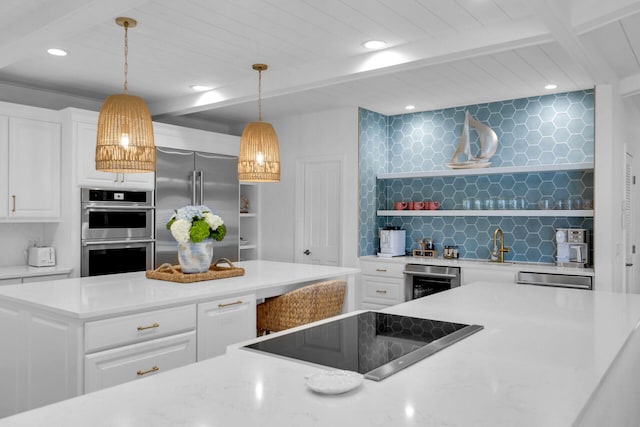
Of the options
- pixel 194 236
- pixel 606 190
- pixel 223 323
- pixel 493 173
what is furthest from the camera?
pixel 493 173

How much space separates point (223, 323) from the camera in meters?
2.88

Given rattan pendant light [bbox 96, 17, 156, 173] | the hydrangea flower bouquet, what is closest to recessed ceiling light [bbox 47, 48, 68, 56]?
rattan pendant light [bbox 96, 17, 156, 173]

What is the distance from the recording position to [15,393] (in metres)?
2.53

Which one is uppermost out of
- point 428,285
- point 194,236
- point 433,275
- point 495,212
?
point 495,212

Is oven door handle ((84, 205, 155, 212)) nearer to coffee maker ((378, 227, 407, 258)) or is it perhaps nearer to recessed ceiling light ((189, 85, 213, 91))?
recessed ceiling light ((189, 85, 213, 91))

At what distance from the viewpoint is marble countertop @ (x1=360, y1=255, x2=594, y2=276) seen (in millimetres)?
4172

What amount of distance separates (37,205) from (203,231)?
1.94 metres

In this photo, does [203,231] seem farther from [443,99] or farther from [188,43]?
[443,99]

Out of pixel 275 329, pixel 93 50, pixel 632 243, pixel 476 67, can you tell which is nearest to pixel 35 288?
pixel 275 329

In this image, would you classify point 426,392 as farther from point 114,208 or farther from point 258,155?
point 114,208

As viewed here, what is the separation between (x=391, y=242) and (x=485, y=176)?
113 cm

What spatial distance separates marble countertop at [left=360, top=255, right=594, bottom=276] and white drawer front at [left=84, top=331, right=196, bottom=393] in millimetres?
2736

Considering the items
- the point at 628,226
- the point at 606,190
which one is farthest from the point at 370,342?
the point at 628,226

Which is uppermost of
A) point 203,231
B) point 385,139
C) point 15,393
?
point 385,139
